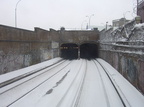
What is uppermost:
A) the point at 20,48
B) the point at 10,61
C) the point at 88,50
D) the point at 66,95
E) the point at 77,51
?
the point at 20,48

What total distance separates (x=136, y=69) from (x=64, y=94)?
4.81m

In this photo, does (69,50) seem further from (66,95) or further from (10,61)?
(66,95)

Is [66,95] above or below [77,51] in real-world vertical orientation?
below

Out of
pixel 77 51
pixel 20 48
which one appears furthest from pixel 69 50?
pixel 20 48

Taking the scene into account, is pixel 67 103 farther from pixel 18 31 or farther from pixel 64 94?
pixel 18 31

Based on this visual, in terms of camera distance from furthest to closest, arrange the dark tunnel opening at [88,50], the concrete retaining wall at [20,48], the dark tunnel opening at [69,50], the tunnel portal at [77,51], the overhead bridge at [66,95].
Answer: the dark tunnel opening at [88,50], the dark tunnel opening at [69,50], the tunnel portal at [77,51], the concrete retaining wall at [20,48], the overhead bridge at [66,95]

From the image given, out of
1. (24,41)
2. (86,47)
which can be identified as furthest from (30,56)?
(86,47)

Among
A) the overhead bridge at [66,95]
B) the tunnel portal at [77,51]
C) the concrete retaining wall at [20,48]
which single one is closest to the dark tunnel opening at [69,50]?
the tunnel portal at [77,51]

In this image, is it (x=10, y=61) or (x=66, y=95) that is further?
(x=10, y=61)

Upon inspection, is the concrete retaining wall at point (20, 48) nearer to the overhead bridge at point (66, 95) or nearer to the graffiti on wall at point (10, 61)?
the graffiti on wall at point (10, 61)

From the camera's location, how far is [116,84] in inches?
446

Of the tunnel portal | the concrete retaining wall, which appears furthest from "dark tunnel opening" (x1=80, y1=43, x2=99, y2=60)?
the concrete retaining wall

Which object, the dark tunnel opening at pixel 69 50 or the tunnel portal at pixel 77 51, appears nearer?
the tunnel portal at pixel 77 51

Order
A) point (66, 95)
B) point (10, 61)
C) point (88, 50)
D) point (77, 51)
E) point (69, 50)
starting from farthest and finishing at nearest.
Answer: point (88, 50)
point (69, 50)
point (77, 51)
point (10, 61)
point (66, 95)
